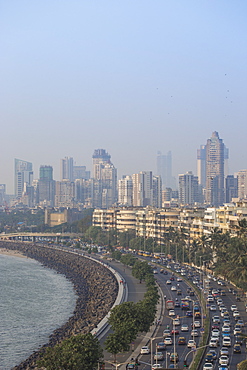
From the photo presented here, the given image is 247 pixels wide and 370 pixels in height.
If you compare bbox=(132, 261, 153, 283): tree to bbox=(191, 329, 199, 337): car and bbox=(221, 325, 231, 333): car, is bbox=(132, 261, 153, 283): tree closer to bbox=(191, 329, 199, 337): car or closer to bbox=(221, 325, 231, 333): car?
bbox=(221, 325, 231, 333): car

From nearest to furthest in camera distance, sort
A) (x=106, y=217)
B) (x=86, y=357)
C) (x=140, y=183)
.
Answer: (x=86, y=357) < (x=106, y=217) < (x=140, y=183)

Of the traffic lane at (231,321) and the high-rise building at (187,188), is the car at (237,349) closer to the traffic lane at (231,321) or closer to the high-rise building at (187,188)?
the traffic lane at (231,321)

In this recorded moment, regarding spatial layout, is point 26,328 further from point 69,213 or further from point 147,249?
point 69,213

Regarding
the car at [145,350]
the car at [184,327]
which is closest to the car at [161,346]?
the car at [145,350]

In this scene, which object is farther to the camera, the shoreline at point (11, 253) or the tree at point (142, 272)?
the shoreline at point (11, 253)

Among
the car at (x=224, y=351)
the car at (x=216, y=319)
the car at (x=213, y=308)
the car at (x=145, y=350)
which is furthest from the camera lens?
the car at (x=213, y=308)

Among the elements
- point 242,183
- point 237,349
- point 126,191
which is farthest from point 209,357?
point 242,183

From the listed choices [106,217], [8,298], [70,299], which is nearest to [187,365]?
[70,299]

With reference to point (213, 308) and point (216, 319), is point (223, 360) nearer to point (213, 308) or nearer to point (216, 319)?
point (216, 319)
